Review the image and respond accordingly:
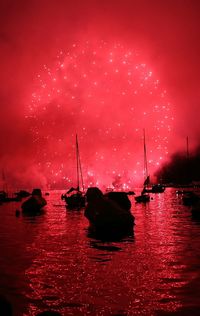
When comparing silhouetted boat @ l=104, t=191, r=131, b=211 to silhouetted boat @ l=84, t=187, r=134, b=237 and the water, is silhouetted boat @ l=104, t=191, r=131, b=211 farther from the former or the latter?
the water

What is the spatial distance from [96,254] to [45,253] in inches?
144

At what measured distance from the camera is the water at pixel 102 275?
14500 mm

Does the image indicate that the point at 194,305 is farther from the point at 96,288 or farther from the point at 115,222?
the point at 115,222

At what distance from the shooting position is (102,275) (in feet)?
64.2

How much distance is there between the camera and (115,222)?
3628 centimetres

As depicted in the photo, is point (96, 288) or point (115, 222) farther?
point (115, 222)

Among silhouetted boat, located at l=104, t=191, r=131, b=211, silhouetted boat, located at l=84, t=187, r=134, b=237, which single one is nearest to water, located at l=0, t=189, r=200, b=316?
silhouetted boat, located at l=84, t=187, r=134, b=237

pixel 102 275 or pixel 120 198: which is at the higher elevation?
pixel 120 198

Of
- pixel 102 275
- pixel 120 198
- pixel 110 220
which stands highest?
pixel 120 198

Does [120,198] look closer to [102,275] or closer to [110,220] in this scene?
[110,220]

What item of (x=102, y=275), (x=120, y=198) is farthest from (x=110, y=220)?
(x=102, y=275)

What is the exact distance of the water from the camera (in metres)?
14.5

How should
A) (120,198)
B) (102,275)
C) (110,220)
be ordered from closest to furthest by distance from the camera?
(102,275)
(110,220)
(120,198)

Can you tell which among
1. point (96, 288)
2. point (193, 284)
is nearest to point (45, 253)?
point (96, 288)
